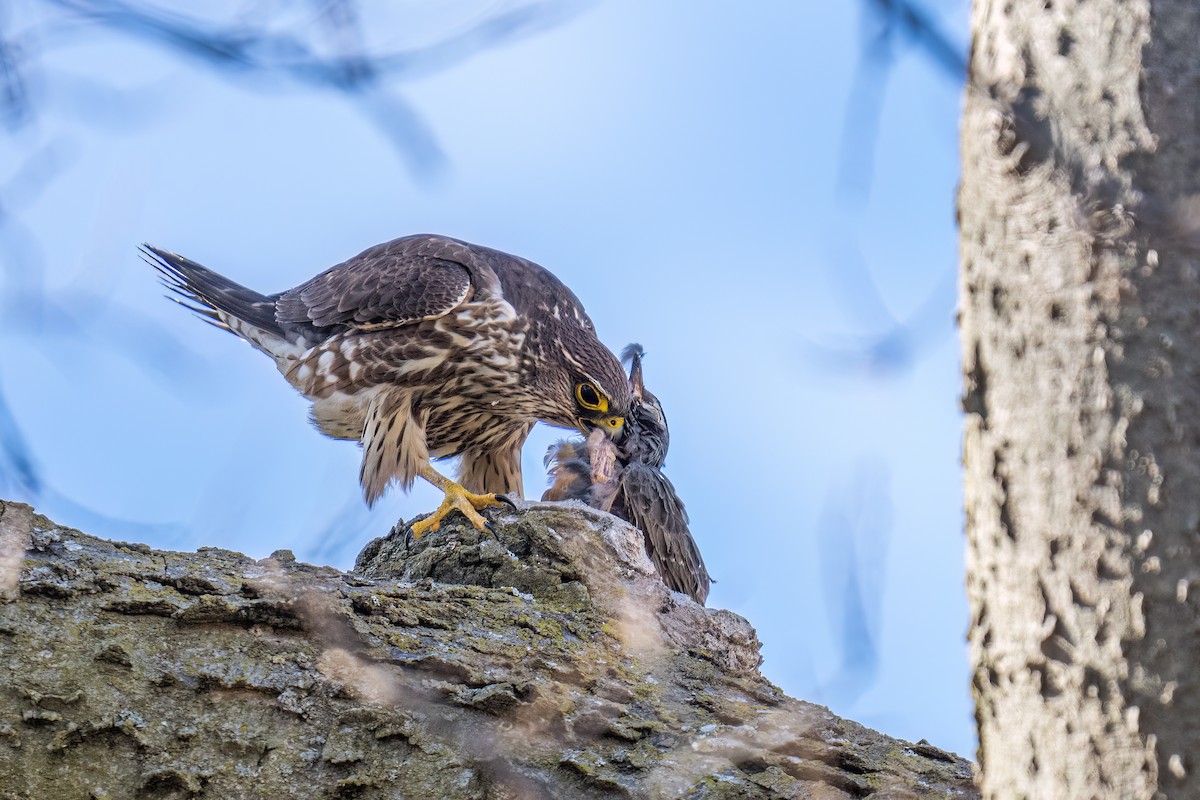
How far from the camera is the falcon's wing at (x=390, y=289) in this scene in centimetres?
510

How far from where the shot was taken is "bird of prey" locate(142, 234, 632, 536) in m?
5.10

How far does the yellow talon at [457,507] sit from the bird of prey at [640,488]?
37.1 inches

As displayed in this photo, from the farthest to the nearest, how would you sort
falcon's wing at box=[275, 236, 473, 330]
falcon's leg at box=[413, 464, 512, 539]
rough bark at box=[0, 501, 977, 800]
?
1. falcon's wing at box=[275, 236, 473, 330]
2. falcon's leg at box=[413, 464, 512, 539]
3. rough bark at box=[0, 501, 977, 800]

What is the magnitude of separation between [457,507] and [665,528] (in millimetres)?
1284

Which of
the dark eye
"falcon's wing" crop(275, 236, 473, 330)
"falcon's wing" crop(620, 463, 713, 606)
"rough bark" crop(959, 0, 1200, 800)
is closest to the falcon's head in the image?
the dark eye

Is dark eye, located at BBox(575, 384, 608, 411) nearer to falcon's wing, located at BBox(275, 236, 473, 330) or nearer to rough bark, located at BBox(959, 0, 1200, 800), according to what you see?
falcon's wing, located at BBox(275, 236, 473, 330)

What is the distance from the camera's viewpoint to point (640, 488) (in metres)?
5.10

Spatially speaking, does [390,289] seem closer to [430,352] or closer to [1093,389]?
[430,352]

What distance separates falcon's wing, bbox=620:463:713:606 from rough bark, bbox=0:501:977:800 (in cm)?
202

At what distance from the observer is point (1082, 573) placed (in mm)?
1372

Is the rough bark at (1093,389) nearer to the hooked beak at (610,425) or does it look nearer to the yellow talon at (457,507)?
the yellow talon at (457,507)

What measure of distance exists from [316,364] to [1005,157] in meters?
4.25

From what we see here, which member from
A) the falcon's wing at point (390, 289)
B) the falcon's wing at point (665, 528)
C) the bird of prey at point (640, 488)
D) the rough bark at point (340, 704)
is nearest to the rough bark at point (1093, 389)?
the rough bark at point (340, 704)

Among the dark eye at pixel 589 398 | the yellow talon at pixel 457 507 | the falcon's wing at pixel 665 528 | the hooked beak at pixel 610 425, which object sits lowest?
the yellow talon at pixel 457 507
